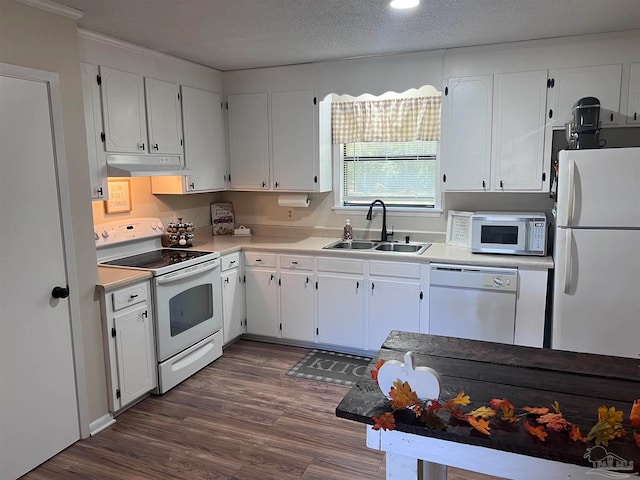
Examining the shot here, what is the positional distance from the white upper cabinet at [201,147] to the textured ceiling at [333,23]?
460 millimetres

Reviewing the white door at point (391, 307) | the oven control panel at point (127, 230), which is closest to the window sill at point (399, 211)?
the white door at point (391, 307)

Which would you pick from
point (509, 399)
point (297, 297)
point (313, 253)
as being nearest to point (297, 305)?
point (297, 297)

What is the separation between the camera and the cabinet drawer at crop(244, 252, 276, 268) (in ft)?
13.1

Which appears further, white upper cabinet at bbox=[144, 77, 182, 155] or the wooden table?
white upper cabinet at bbox=[144, 77, 182, 155]

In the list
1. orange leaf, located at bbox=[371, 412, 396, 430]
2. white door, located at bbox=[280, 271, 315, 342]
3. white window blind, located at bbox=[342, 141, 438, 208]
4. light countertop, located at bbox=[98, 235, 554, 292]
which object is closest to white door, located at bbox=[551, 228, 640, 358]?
light countertop, located at bbox=[98, 235, 554, 292]

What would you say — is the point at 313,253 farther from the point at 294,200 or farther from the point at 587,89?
the point at 587,89

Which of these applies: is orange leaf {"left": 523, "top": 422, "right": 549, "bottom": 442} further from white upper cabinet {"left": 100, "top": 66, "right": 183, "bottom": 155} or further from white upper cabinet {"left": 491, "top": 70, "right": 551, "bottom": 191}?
white upper cabinet {"left": 100, "top": 66, "right": 183, "bottom": 155}

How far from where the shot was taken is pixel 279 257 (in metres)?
3.97

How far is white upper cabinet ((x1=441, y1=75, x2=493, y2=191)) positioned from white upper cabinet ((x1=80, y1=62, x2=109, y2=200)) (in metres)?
2.49

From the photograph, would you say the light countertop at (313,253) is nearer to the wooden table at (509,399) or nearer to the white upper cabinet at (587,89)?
the white upper cabinet at (587,89)

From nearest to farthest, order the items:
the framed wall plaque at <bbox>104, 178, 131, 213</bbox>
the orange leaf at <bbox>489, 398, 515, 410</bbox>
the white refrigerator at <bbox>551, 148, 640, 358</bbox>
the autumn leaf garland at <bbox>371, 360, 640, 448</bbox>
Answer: the autumn leaf garland at <bbox>371, 360, 640, 448</bbox> → the orange leaf at <bbox>489, 398, 515, 410</bbox> → the white refrigerator at <bbox>551, 148, 640, 358</bbox> → the framed wall plaque at <bbox>104, 178, 131, 213</bbox>

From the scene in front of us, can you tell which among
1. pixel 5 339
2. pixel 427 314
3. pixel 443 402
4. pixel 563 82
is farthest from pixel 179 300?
pixel 563 82

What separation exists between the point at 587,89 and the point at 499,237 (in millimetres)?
1179

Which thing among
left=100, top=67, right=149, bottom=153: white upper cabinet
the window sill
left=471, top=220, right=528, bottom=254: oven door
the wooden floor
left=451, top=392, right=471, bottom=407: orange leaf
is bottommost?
the wooden floor
